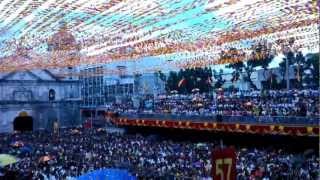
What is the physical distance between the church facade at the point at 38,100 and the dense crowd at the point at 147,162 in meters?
18.1

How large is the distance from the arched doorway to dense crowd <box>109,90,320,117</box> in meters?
11.5

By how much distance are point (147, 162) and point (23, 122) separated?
102 ft

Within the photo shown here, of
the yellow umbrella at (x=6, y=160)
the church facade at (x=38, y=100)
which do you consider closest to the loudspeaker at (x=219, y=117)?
the yellow umbrella at (x=6, y=160)

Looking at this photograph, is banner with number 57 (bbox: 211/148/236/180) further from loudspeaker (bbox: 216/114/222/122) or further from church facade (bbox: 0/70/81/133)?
church facade (bbox: 0/70/81/133)

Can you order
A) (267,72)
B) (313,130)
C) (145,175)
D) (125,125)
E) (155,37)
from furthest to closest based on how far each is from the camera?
(267,72) < (125,125) < (313,130) < (145,175) < (155,37)

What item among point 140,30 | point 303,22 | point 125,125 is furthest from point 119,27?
point 125,125

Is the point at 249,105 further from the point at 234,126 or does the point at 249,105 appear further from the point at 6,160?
the point at 6,160

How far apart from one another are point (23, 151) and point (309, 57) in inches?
1110

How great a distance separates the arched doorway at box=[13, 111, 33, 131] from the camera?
1998 inches

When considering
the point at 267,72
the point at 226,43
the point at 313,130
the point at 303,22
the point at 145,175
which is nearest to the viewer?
the point at 303,22

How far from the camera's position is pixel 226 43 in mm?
16422

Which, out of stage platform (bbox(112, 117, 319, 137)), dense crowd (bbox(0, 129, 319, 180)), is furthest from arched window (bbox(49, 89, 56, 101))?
dense crowd (bbox(0, 129, 319, 180))

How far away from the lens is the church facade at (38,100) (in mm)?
49753

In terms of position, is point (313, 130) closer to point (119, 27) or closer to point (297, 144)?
point (297, 144)
